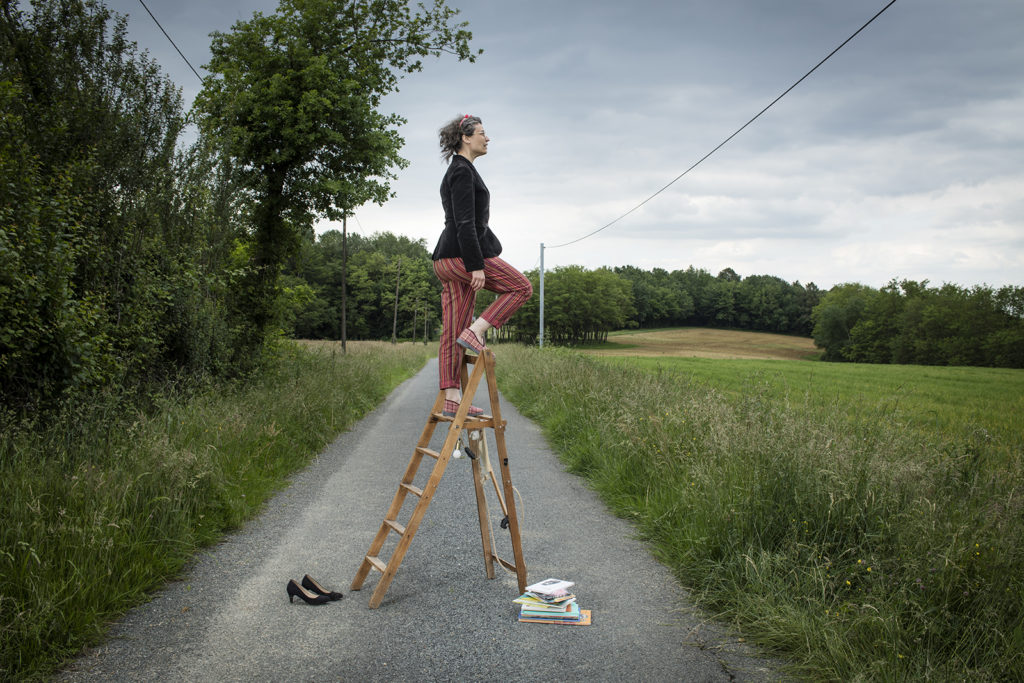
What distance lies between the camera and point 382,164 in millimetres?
17656

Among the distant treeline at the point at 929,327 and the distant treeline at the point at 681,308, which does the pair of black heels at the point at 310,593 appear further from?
the distant treeline at the point at 929,327

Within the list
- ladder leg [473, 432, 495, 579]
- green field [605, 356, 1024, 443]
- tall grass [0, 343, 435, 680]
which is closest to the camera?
tall grass [0, 343, 435, 680]

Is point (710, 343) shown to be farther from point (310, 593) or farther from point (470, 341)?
point (310, 593)

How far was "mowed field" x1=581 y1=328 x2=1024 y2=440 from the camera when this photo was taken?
305 inches

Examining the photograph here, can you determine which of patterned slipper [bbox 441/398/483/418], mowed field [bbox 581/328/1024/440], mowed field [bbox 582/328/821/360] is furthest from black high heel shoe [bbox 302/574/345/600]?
mowed field [bbox 582/328/821/360]

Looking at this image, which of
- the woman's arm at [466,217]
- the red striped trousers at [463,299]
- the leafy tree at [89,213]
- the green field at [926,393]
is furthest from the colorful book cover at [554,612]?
the leafy tree at [89,213]

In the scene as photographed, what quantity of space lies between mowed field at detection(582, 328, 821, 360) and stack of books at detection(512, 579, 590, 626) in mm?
66939

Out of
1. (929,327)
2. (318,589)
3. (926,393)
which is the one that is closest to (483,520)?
(318,589)

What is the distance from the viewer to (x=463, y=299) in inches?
158

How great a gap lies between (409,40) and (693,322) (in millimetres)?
100481

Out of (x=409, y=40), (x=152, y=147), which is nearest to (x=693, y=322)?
(x=409, y=40)

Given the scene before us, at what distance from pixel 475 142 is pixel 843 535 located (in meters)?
3.51

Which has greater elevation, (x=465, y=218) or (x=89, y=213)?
(x=89, y=213)

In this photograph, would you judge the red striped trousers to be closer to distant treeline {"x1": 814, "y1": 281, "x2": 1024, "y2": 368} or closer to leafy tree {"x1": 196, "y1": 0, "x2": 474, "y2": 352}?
leafy tree {"x1": 196, "y1": 0, "x2": 474, "y2": 352}
